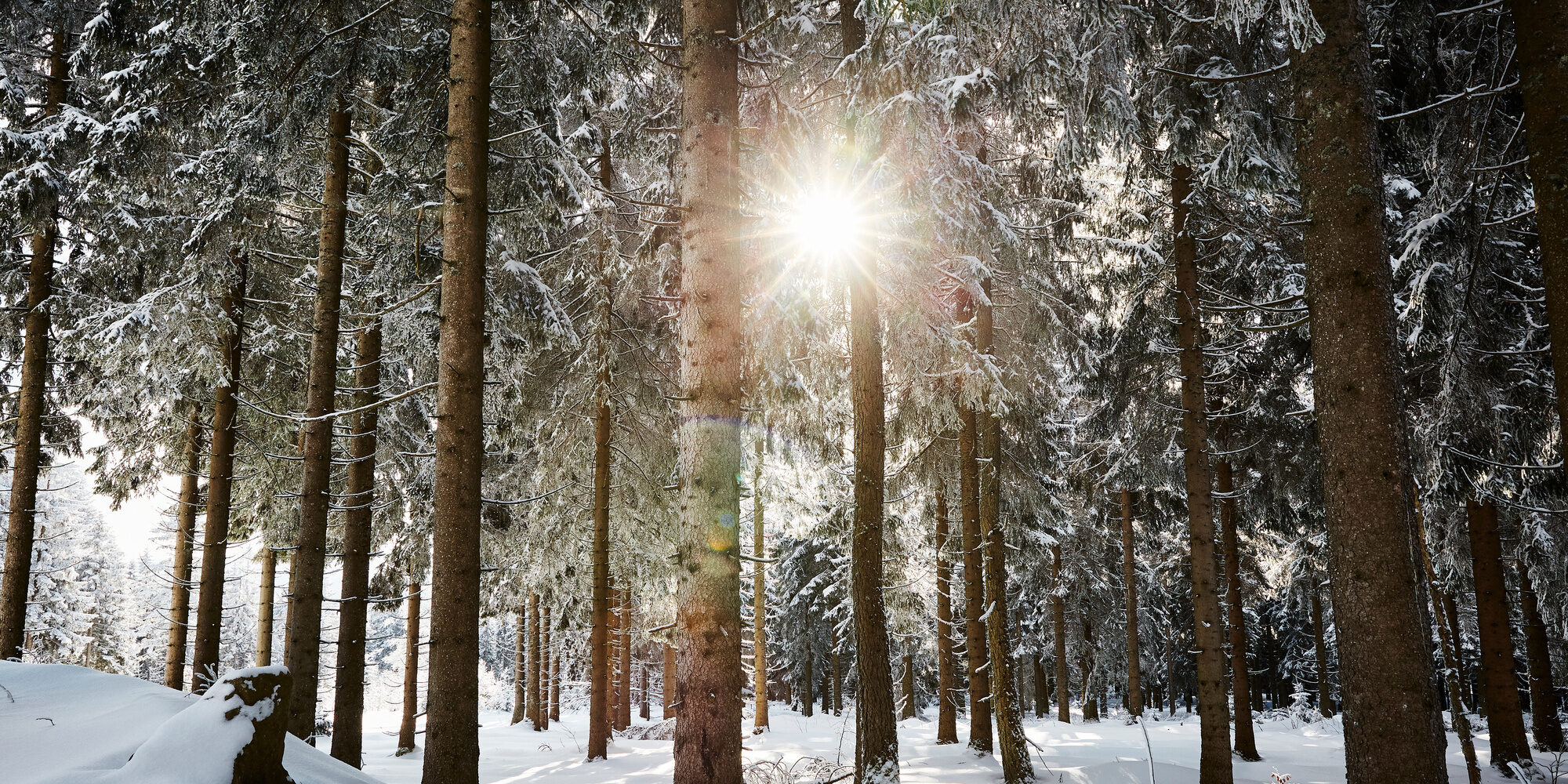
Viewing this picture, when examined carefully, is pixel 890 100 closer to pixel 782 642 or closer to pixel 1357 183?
pixel 1357 183

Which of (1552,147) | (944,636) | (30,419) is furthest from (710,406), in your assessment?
(944,636)

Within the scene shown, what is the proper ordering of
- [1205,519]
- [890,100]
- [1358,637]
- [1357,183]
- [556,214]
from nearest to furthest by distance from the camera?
[1358,637], [1357,183], [890,100], [556,214], [1205,519]

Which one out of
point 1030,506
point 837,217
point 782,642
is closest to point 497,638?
point 782,642

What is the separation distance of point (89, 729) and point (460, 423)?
2.79m

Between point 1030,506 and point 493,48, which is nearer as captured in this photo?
point 493,48

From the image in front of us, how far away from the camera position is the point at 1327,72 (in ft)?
16.4

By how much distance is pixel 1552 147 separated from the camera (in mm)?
4801

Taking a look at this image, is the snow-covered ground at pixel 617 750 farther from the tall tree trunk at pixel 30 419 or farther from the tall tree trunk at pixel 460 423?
the tall tree trunk at pixel 30 419

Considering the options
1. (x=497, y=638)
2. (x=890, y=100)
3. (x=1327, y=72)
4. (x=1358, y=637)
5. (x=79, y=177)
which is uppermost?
(x=79, y=177)

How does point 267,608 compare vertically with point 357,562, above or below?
below

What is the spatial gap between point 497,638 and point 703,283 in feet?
257

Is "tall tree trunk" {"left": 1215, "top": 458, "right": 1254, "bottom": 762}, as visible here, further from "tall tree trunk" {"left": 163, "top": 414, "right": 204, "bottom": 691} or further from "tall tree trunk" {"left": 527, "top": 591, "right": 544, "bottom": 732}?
"tall tree trunk" {"left": 163, "top": 414, "right": 204, "bottom": 691}

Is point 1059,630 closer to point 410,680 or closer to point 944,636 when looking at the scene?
point 944,636

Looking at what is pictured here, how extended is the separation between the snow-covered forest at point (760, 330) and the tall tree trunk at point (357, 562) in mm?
81
